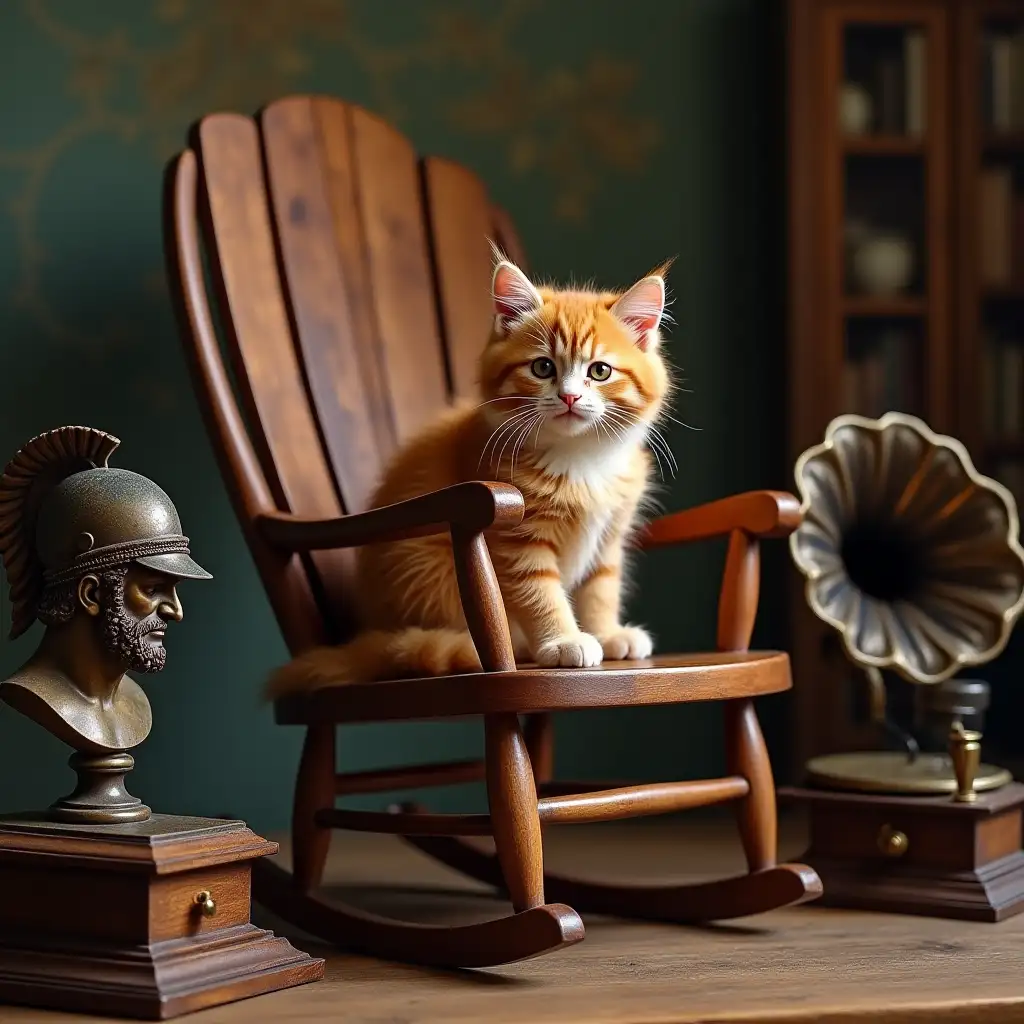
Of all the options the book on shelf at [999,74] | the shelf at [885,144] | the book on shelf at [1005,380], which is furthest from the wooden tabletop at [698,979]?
the book on shelf at [999,74]

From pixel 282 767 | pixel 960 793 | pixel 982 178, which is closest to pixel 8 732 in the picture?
pixel 282 767

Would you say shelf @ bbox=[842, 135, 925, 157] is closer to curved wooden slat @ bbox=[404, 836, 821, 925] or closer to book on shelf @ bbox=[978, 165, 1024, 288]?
book on shelf @ bbox=[978, 165, 1024, 288]

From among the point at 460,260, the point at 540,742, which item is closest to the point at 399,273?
the point at 460,260

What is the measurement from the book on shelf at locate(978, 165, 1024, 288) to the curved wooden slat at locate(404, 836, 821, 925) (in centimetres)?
138

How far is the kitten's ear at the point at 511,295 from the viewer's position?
71.4 inches

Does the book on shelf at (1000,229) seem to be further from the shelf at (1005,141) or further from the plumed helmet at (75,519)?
the plumed helmet at (75,519)

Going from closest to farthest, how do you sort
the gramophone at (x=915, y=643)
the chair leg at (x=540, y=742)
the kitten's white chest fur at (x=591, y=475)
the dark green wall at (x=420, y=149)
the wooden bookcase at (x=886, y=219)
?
the kitten's white chest fur at (x=591, y=475) < the gramophone at (x=915, y=643) < the chair leg at (x=540, y=742) < the dark green wall at (x=420, y=149) < the wooden bookcase at (x=886, y=219)

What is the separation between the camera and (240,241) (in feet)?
6.75

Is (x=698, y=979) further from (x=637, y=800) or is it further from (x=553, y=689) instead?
(x=553, y=689)

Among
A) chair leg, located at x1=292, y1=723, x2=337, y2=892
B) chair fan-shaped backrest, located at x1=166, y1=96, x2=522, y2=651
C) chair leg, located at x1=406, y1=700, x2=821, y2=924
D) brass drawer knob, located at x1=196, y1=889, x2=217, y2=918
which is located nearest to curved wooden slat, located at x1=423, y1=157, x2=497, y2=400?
chair fan-shaped backrest, located at x1=166, y1=96, x2=522, y2=651

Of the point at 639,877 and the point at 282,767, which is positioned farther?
the point at 282,767

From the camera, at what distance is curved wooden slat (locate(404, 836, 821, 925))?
6.06ft

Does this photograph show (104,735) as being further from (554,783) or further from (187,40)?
(187,40)

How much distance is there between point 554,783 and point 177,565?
73 centimetres
